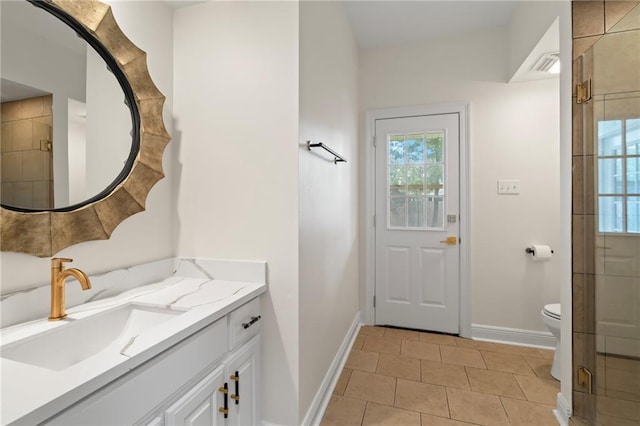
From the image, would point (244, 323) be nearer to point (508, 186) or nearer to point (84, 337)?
point (84, 337)

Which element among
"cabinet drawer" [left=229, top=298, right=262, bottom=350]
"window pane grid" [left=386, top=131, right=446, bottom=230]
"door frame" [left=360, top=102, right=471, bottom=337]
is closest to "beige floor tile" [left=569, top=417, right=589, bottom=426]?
"door frame" [left=360, top=102, right=471, bottom=337]

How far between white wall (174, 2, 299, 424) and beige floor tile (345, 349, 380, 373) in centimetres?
89

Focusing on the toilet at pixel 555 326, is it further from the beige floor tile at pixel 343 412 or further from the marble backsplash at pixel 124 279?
the marble backsplash at pixel 124 279

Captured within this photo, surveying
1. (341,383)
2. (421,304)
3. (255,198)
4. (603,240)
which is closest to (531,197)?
(603,240)

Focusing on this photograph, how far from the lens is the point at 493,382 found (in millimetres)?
2055

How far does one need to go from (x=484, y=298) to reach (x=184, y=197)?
102 inches

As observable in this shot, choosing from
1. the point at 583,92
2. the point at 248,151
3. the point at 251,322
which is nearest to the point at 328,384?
the point at 251,322

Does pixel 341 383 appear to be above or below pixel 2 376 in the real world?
below

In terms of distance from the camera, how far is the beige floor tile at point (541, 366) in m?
2.13

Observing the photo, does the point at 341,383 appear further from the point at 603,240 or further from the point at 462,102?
the point at 462,102

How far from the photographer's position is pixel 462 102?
108 inches

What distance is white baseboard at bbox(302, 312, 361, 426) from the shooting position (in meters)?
1.63

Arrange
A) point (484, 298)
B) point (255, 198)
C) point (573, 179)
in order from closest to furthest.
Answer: point (255, 198), point (573, 179), point (484, 298)

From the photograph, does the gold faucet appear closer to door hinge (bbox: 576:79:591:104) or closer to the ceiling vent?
door hinge (bbox: 576:79:591:104)
